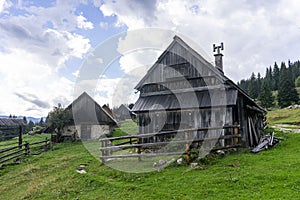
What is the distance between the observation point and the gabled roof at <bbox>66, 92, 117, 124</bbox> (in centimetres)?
2989

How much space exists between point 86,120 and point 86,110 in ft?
4.64

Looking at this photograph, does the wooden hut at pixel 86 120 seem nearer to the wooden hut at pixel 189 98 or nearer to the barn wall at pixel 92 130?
the barn wall at pixel 92 130

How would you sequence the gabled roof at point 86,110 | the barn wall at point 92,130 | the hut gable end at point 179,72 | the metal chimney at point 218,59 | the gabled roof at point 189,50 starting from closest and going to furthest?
1. the gabled roof at point 189,50
2. the hut gable end at point 179,72
3. the metal chimney at point 218,59
4. the barn wall at point 92,130
5. the gabled roof at point 86,110

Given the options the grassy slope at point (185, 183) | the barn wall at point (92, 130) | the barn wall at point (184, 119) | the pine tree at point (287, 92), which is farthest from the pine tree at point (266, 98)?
the grassy slope at point (185, 183)

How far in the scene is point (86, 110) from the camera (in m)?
30.5

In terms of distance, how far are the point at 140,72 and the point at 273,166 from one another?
12.0m

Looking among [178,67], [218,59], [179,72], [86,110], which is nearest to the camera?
[179,72]

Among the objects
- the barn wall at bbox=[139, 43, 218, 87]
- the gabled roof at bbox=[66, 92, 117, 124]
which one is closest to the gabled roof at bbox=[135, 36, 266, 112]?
the barn wall at bbox=[139, 43, 218, 87]

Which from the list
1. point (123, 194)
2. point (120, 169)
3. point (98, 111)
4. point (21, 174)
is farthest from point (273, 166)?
point (98, 111)

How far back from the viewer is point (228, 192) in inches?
255

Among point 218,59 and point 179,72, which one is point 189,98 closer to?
point 179,72

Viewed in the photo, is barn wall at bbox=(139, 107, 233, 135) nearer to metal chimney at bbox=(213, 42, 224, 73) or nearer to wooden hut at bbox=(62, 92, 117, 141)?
metal chimney at bbox=(213, 42, 224, 73)

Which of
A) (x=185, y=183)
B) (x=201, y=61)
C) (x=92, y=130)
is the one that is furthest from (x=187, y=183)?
(x=92, y=130)

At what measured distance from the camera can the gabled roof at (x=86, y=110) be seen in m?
29.9
